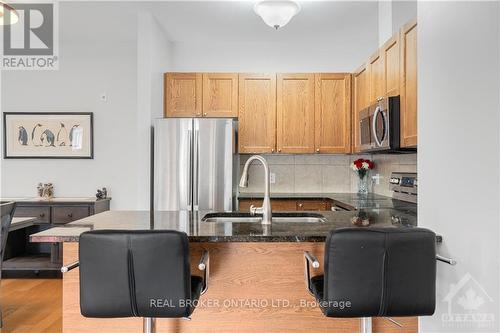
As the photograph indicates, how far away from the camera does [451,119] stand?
4.69 ft

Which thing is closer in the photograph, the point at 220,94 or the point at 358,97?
the point at 358,97

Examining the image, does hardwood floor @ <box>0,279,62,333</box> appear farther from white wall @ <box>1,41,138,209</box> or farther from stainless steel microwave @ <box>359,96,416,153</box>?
stainless steel microwave @ <box>359,96,416,153</box>

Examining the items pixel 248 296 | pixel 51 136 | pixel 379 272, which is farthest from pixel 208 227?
pixel 51 136

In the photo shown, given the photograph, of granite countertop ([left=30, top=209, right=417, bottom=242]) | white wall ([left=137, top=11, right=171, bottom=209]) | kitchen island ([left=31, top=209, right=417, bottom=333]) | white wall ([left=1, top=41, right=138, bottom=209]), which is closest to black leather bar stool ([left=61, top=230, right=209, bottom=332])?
granite countertop ([left=30, top=209, right=417, bottom=242])

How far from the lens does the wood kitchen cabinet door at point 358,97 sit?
3613mm

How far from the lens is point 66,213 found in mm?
3770

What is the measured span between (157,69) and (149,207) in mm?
1496

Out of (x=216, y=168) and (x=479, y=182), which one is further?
(x=216, y=168)

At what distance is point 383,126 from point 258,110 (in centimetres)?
163

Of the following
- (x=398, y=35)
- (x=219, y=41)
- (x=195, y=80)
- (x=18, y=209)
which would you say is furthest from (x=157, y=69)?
(x=398, y=35)

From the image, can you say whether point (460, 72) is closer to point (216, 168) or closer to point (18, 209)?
point (216, 168)

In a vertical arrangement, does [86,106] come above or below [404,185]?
above

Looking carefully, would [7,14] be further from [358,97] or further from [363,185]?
[363,185]

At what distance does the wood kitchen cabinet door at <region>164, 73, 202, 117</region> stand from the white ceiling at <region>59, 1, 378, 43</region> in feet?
1.64
